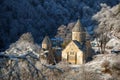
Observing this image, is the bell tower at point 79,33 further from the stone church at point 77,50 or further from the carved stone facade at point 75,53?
the carved stone facade at point 75,53

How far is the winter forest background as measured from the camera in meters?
58.7

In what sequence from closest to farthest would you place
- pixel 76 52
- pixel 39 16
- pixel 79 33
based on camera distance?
pixel 76 52 < pixel 79 33 < pixel 39 16

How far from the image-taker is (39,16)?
67438 mm

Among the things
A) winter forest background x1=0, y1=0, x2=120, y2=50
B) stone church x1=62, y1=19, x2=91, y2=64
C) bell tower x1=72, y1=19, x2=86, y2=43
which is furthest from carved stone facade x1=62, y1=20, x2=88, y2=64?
winter forest background x1=0, y1=0, x2=120, y2=50

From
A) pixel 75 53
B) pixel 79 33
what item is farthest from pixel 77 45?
pixel 79 33

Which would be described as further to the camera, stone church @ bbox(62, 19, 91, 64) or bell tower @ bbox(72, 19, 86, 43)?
bell tower @ bbox(72, 19, 86, 43)

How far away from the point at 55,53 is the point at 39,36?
28.4 metres

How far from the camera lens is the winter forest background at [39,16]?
5869cm

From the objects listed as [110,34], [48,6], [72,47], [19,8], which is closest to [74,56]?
[72,47]

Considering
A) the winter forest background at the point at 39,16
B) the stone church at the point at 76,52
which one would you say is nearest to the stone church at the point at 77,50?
the stone church at the point at 76,52

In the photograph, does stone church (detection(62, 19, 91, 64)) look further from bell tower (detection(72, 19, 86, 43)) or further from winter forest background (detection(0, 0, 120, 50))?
winter forest background (detection(0, 0, 120, 50))

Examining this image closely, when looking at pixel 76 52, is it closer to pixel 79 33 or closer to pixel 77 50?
pixel 77 50

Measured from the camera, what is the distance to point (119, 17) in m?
27.5

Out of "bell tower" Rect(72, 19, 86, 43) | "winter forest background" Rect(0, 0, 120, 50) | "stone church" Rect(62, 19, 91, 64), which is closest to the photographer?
→ "stone church" Rect(62, 19, 91, 64)
